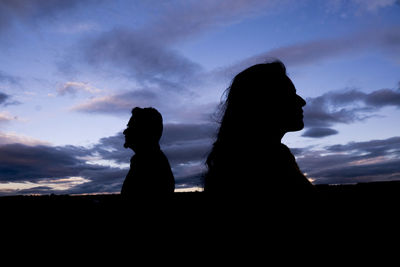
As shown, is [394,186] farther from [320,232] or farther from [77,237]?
[77,237]

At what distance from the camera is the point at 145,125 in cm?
466

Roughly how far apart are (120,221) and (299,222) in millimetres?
2920

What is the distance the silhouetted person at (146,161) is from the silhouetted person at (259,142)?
6.73 ft

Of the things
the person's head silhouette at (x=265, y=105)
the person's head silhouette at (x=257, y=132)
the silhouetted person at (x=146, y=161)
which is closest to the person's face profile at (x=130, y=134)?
the silhouetted person at (x=146, y=161)

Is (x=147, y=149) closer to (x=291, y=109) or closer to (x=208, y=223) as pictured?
(x=208, y=223)

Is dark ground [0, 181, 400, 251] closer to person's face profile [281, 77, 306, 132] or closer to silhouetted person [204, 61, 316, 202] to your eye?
silhouetted person [204, 61, 316, 202]

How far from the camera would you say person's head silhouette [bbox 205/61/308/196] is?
1.79 metres

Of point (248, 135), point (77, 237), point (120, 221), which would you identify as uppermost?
point (248, 135)

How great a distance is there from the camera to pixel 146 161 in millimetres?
4266

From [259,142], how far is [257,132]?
83 millimetres

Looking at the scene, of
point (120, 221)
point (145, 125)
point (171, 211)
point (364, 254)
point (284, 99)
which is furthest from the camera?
point (145, 125)

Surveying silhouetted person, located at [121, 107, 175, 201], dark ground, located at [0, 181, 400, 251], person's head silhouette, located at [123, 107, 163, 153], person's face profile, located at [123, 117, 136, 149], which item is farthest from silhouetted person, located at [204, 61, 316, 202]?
person's face profile, located at [123, 117, 136, 149]

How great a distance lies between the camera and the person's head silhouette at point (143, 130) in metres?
4.53

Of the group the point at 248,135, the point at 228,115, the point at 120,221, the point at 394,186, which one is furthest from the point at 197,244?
the point at 394,186
